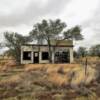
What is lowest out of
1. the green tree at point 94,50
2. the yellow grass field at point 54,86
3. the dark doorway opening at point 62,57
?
the yellow grass field at point 54,86

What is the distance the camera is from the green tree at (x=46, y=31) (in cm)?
4572

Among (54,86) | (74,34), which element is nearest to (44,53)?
(74,34)

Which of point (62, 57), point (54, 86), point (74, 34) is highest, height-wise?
point (74, 34)

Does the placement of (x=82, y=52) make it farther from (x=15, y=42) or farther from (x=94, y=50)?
(x=15, y=42)

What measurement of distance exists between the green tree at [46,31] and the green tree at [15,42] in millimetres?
4403

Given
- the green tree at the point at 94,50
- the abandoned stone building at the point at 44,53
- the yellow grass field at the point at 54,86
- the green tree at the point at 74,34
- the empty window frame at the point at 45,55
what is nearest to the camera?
the yellow grass field at the point at 54,86

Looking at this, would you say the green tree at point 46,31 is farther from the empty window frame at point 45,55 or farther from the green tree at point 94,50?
the green tree at point 94,50

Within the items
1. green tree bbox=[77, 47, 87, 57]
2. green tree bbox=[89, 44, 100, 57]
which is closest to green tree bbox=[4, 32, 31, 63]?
green tree bbox=[77, 47, 87, 57]

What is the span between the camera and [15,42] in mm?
51062

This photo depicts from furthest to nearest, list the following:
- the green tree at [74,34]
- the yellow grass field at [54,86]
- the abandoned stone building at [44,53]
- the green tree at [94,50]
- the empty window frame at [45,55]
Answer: the green tree at [94,50], the green tree at [74,34], the empty window frame at [45,55], the abandoned stone building at [44,53], the yellow grass field at [54,86]

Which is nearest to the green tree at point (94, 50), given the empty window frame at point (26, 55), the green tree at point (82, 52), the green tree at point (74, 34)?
the green tree at point (82, 52)

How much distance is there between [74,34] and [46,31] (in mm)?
5557

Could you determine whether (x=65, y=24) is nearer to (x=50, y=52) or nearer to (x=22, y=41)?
(x=50, y=52)

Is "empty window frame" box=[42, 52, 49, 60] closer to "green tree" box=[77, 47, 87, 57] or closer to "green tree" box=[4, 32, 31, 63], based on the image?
"green tree" box=[4, 32, 31, 63]
